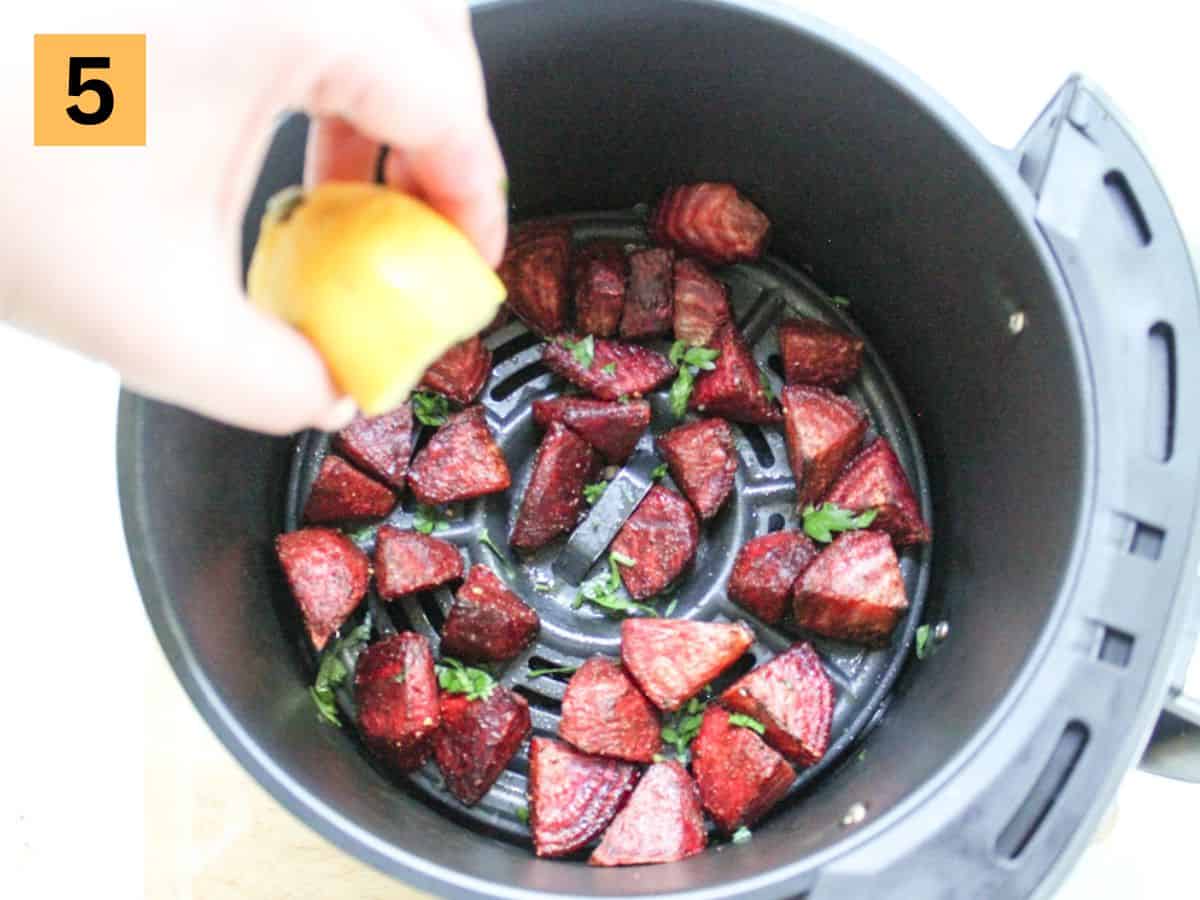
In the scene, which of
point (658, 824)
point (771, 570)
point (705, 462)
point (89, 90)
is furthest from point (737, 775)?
point (89, 90)

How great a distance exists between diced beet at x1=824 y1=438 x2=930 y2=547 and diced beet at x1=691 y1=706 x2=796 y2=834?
0.32 metres

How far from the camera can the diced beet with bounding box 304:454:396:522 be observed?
1416mm

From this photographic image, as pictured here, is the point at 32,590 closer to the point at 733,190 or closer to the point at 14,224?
the point at 14,224

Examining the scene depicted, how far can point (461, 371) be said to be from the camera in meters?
1.46

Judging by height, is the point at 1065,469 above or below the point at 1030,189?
below

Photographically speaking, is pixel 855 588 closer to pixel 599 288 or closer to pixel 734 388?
pixel 734 388

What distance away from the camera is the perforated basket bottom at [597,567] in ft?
4.56

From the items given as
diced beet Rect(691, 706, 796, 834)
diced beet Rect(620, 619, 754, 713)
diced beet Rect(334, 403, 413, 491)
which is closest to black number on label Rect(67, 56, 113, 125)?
diced beet Rect(334, 403, 413, 491)

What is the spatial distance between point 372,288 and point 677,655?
693mm

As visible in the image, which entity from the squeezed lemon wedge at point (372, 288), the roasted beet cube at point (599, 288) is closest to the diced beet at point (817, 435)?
the roasted beet cube at point (599, 288)

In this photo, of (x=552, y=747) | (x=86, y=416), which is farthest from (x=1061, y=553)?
(x=86, y=416)

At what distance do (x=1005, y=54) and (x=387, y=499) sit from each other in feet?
3.44

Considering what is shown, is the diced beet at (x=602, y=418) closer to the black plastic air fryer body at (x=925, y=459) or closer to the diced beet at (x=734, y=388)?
the diced beet at (x=734, y=388)

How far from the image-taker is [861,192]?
4.36ft
